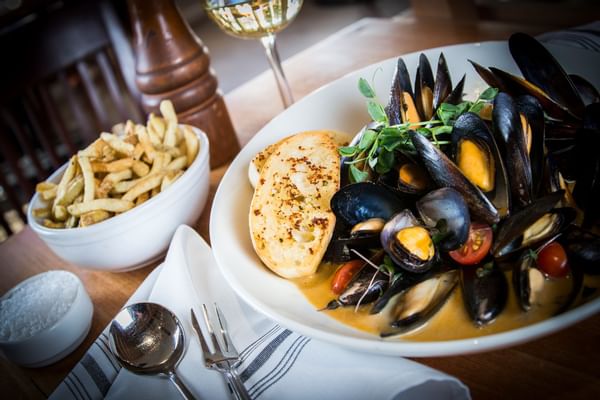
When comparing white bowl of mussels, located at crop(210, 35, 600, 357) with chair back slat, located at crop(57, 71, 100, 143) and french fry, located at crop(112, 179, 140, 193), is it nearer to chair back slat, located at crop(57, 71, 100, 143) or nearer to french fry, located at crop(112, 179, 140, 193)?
french fry, located at crop(112, 179, 140, 193)

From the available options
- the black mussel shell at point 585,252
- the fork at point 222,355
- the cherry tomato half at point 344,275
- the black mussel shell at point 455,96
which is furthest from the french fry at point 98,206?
the black mussel shell at point 585,252

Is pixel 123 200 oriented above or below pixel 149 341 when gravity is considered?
above

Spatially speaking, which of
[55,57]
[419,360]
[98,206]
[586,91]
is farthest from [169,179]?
[55,57]

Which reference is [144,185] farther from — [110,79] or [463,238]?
[110,79]

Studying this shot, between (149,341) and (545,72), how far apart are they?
34.5 inches

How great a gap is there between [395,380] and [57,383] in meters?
0.68

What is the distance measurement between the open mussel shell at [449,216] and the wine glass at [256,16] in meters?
0.71

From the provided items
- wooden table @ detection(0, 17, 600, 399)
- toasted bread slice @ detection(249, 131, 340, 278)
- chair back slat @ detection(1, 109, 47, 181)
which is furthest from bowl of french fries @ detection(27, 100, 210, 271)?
chair back slat @ detection(1, 109, 47, 181)

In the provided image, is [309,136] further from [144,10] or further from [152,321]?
[144,10]

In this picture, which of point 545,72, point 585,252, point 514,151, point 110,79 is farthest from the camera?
point 110,79

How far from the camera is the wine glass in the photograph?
1151 millimetres

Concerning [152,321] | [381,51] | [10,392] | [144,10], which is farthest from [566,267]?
[381,51]

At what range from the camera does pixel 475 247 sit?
701 mm

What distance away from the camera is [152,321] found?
2.77 ft
